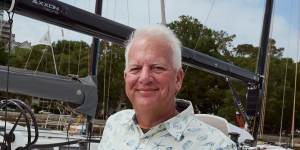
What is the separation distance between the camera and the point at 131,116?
2779 mm

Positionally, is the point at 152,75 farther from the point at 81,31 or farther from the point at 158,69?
the point at 81,31

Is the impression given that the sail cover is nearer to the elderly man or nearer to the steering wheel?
the steering wheel

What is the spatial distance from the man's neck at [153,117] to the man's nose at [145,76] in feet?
0.55

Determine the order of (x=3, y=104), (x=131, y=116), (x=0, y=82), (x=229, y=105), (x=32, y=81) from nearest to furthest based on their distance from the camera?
(x=131, y=116)
(x=3, y=104)
(x=0, y=82)
(x=32, y=81)
(x=229, y=105)

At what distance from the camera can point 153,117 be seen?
99.7 inches

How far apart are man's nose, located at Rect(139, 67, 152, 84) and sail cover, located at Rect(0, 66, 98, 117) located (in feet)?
9.70

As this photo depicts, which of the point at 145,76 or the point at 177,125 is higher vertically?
the point at 145,76

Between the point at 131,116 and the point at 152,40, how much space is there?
492 millimetres

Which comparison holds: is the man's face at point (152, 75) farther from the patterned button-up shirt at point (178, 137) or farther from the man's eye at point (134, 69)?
the patterned button-up shirt at point (178, 137)

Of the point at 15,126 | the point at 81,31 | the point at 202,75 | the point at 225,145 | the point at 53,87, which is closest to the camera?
the point at 225,145

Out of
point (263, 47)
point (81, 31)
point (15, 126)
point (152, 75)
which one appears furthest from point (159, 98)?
point (263, 47)

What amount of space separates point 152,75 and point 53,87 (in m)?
3.39

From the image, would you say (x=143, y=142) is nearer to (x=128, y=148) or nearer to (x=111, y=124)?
(x=128, y=148)

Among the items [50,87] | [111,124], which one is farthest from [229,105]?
[111,124]
